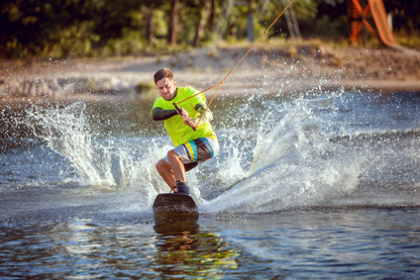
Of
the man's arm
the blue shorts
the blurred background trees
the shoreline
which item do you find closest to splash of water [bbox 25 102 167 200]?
the blue shorts

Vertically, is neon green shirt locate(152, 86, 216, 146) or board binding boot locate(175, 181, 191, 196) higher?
neon green shirt locate(152, 86, 216, 146)

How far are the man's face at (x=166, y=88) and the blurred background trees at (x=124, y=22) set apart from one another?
21384mm

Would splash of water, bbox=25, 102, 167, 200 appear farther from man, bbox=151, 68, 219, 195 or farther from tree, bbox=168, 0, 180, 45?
tree, bbox=168, 0, 180, 45

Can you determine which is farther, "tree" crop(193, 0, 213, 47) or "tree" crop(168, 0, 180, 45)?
"tree" crop(193, 0, 213, 47)

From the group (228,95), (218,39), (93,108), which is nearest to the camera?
(93,108)

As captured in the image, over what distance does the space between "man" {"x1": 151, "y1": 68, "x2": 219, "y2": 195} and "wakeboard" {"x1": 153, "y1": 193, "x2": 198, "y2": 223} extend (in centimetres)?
10

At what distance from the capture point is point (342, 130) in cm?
1327

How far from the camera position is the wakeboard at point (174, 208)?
273 inches

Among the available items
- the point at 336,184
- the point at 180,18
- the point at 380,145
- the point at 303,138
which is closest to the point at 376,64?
the point at 380,145

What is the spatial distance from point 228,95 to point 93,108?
493cm

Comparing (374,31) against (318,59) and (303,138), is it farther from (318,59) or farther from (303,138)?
(303,138)

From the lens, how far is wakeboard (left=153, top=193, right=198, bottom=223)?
22.7ft

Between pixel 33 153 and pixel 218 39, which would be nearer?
pixel 33 153

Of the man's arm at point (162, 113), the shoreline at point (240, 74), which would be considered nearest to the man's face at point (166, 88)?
the man's arm at point (162, 113)
